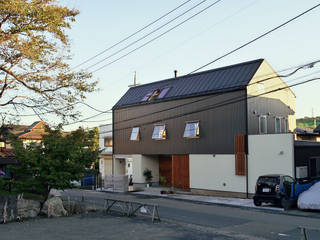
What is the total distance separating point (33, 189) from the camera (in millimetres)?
17062

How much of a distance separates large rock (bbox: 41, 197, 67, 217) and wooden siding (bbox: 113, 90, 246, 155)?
38.6 ft

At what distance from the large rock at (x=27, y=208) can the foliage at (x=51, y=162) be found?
675 mm

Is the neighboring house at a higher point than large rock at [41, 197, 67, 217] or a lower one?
higher

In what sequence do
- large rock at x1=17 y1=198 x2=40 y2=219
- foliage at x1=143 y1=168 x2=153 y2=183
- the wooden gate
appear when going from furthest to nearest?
the wooden gate < foliage at x1=143 y1=168 x2=153 y2=183 < large rock at x1=17 y1=198 x2=40 y2=219

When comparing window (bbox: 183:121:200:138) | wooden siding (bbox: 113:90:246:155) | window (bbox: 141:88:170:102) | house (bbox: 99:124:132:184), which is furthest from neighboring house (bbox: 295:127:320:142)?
house (bbox: 99:124:132:184)

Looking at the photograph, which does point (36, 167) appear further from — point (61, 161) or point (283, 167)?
point (283, 167)

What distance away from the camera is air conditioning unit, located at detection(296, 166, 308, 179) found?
2094cm

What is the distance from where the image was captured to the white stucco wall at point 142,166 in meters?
31.3

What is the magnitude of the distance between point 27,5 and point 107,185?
2027cm

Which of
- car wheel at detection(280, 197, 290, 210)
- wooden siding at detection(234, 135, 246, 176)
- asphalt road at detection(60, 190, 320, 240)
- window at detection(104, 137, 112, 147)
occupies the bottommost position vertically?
asphalt road at detection(60, 190, 320, 240)

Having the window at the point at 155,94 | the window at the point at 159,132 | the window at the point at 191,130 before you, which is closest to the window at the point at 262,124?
the window at the point at 191,130

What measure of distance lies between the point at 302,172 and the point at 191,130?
Result: 8.44 meters

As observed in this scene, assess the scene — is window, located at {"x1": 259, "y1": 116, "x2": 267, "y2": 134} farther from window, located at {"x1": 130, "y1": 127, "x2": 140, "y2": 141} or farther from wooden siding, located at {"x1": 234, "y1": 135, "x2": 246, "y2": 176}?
window, located at {"x1": 130, "y1": 127, "x2": 140, "y2": 141}

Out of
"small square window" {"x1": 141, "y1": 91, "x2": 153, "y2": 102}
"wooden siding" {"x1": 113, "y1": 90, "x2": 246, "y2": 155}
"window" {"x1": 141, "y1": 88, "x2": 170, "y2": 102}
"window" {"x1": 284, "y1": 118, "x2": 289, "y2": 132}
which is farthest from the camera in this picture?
"small square window" {"x1": 141, "y1": 91, "x2": 153, "y2": 102}
